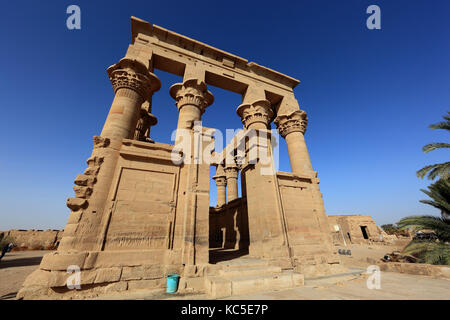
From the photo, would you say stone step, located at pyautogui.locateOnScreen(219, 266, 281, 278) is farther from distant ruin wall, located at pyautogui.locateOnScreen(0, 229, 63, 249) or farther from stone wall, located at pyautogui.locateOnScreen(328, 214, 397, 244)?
stone wall, located at pyautogui.locateOnScreen(328, 214, 397, 244)

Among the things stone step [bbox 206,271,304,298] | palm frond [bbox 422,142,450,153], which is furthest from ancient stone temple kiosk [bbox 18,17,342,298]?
palm frond [bbox 422,142,450,153]

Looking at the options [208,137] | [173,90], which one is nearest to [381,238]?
[208,137]

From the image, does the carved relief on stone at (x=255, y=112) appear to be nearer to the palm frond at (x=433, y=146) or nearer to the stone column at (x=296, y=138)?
the stone column at (x=296, y=138)

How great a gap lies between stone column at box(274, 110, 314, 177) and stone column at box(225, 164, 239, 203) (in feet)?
22.7

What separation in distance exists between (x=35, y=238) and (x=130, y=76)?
27.7m

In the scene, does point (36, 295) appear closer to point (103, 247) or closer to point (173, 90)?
point (103, 247)

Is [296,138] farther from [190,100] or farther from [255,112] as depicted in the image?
[190,100]

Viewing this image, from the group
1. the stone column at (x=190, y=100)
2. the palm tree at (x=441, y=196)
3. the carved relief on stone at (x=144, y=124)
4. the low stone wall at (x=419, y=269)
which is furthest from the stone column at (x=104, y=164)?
the palm tree at (x=441, y=196)

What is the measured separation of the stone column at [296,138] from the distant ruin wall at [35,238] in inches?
1169

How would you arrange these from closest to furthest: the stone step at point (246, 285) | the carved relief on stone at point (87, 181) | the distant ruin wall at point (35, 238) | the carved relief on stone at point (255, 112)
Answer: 1. the stone step at point (246, 285)
2. the carved relief on stone at point (87, 181)
3. the carved relief on stone at point (255, 112)
4. the distant ruin wall at point (35, 238)

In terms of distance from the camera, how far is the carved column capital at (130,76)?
24.3 ft

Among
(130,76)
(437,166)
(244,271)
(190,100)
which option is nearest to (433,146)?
(437,166)

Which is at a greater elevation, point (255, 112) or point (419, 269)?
point (255, 112)

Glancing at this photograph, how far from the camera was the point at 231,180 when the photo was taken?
16938 millimetres
